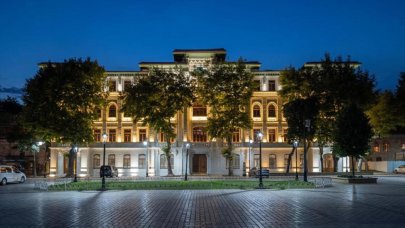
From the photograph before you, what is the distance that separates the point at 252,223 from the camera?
58.4ft

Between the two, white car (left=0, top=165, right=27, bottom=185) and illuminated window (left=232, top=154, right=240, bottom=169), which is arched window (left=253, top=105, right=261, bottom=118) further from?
white car (left=0, top=165, right=27, bottom=185)

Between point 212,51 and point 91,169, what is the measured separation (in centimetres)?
2537

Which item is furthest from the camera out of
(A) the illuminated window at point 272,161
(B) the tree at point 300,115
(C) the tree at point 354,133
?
(A) the illuminated window at point 272,161

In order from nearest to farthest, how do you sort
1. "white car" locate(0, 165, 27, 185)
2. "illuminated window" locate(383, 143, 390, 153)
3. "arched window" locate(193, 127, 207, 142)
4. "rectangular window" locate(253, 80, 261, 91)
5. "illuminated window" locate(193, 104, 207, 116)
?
"white car" locate(0, 165, 27, 185)
"rectangular window" locate(253, 80, 261, 91)
"arched window" locate(193, 127, 207, 142)
"illuminated window" locate(193, 104, 207, 116)
"illuminated window" locate(383, 143, 390, 153)

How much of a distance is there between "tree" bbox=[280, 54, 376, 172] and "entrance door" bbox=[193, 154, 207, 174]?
1549cm

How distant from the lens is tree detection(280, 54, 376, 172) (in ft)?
219

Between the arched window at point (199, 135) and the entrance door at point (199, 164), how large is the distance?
96.6 inches

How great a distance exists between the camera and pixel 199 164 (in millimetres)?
74688

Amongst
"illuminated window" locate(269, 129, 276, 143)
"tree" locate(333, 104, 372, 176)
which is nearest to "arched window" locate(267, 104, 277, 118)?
"illuminated window" locate(269, 129, 276, 143)

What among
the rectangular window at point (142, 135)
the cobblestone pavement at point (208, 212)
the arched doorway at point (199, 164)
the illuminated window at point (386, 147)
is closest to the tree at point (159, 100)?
the rectangular window at point (142, 135)

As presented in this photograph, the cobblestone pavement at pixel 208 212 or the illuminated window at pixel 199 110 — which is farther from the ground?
the illuminated window at pixel 199 110

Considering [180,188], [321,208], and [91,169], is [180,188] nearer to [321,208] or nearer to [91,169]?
[321,208]

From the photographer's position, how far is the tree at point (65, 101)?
62719mm

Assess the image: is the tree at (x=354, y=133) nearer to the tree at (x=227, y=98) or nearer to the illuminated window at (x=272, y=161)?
the tree at (x=227, y=98)
